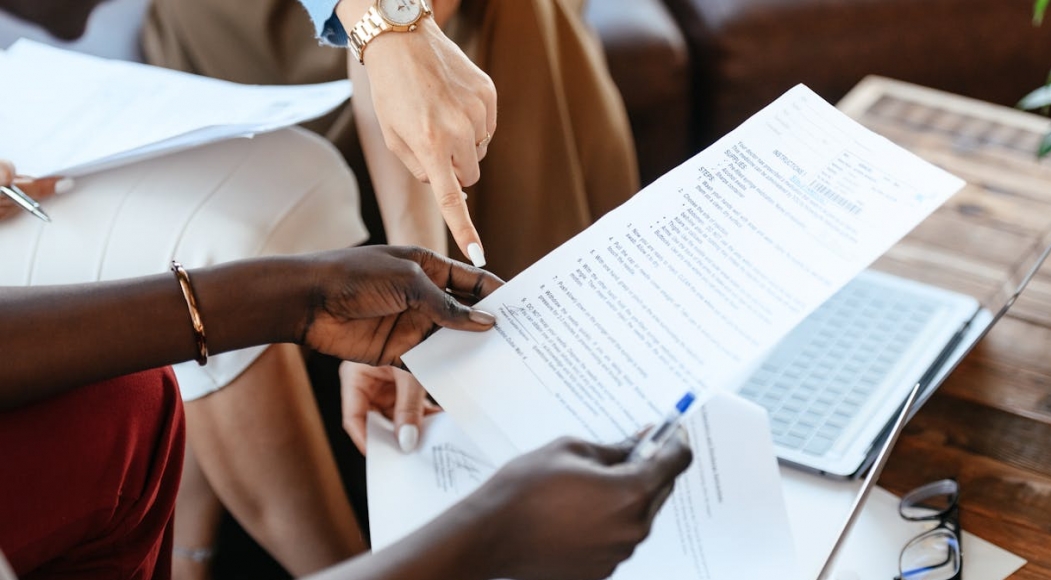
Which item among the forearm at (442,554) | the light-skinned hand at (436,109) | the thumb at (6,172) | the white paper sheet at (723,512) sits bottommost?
the white paper sheet at (723,512)

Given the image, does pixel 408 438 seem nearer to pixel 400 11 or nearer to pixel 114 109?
pixel 400 11

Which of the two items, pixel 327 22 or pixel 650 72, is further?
pixel 650 72

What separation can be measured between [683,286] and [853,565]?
0.28m

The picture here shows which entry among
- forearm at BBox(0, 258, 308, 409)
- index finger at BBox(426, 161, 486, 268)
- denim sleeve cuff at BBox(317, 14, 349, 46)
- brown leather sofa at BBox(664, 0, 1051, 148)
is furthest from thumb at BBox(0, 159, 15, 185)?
brown leather sofa at BBox(664, 0, 1051, 148)

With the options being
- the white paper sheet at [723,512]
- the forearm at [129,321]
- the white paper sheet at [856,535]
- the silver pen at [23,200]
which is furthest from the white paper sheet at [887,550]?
the silver pen at [23,200]

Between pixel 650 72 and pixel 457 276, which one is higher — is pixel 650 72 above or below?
below

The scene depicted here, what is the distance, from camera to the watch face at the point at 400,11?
0.91 metres

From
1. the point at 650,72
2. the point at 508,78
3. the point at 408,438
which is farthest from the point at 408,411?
the point at 650,72

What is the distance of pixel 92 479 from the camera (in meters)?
0.78

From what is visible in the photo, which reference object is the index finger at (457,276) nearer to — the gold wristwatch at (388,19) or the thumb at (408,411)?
the thumb at (408,411)

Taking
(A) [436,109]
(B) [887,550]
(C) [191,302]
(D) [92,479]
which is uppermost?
(A) [436,109]

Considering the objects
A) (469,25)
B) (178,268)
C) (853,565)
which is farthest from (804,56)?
(178,268)

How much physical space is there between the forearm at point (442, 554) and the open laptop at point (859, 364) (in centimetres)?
37

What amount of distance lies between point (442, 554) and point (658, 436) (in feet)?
0.47
